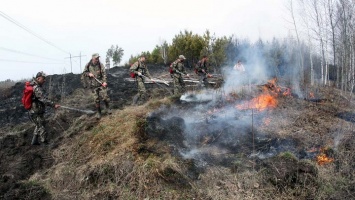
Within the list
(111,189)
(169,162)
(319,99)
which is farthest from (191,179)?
(319,99)

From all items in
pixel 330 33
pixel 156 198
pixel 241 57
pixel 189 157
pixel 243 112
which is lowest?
pixel 156 198

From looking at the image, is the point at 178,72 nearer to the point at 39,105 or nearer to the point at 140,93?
the point at 140,93

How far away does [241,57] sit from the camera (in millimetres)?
20234

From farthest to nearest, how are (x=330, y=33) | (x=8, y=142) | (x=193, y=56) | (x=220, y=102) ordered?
1. (x=193, y=56)
2. (x=330, y=33)
3. (x=220, y=102)
4. (x=8, y=142)

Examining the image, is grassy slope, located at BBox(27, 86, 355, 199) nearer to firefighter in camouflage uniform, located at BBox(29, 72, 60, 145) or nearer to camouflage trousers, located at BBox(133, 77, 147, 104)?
firefighter in camouflage uniform, located at BBox(29, 72, 60, 145)

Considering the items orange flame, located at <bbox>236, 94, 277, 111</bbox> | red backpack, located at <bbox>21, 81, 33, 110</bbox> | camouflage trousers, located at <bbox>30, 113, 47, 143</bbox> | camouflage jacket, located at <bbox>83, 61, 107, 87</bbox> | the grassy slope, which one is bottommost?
the grassy slope

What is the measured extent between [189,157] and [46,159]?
144 inches

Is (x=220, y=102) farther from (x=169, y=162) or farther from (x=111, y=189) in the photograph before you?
(x=111, y=189)

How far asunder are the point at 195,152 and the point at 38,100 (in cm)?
451

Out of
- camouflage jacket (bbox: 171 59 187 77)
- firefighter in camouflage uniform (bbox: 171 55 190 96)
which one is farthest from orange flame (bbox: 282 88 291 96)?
camouflage jacket (bbox: 171 59 187 77)

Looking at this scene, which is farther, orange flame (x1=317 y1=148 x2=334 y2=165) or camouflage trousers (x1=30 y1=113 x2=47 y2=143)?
camouflage trousers (x1=30 y1=113 x2=47 y2=143)

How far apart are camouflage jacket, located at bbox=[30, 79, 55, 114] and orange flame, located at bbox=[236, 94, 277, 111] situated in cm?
565

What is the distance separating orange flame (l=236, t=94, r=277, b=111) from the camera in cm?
1026

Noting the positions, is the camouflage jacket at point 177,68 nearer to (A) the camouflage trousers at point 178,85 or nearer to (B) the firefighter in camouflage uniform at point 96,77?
(A) the camouflage trousers at point 178,85
